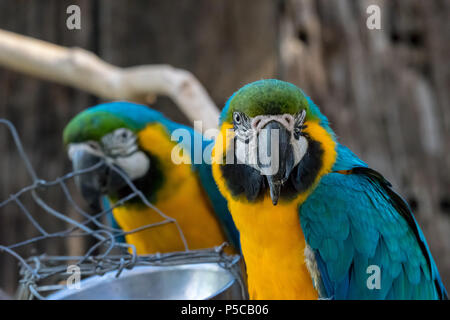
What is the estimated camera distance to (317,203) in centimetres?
134

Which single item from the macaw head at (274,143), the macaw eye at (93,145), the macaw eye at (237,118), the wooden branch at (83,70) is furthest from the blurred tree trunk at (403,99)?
the macaw eye at (237,118)

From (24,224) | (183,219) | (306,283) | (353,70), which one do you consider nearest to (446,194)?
(353,70)

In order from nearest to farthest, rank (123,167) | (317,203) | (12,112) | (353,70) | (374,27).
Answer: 1. (317,203)
2. (123,167)
3. (374,27)
4. (353,70)
5. (12,112)

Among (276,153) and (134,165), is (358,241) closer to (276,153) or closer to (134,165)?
(276,153)

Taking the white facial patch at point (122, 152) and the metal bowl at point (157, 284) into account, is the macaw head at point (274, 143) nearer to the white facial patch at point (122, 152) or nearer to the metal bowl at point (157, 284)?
the metal bowl at point (157, 284)

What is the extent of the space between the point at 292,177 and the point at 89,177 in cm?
89

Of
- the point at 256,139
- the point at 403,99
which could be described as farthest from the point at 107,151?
the point at 403,99

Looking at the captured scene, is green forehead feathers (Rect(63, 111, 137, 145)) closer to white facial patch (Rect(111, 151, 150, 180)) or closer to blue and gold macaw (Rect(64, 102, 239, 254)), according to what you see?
blue and gold macaw (Rect(64, 102, 239, 254))

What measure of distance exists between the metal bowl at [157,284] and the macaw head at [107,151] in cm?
52

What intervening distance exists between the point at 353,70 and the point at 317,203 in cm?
136

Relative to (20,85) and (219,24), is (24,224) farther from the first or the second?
(219,24)

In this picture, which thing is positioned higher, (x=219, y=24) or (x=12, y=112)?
(x=219, y=24)

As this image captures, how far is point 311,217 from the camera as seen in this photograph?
133 centimetres

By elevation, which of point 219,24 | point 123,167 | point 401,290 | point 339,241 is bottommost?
point 401,290
